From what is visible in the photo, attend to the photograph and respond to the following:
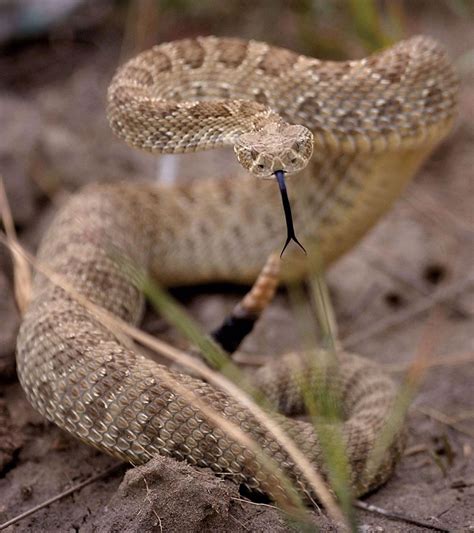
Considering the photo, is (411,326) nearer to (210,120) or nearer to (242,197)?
(242,197)

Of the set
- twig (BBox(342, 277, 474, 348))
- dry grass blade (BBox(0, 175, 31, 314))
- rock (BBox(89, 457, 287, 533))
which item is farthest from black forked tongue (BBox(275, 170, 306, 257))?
twig (BBox(342, 277, 474, 348))

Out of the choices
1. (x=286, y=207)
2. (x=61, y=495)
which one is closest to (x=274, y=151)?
(x=286, y=207)

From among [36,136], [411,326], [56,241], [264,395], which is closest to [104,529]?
[264,395]

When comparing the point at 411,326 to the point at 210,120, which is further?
the point at 411,326

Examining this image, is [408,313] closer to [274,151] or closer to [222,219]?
[222,219]

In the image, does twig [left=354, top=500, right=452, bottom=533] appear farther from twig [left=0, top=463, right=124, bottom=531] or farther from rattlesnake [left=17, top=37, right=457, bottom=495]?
twig [left=0, top=463, right=124, bottom=531]

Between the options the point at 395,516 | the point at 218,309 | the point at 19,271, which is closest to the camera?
the point at 395,516
